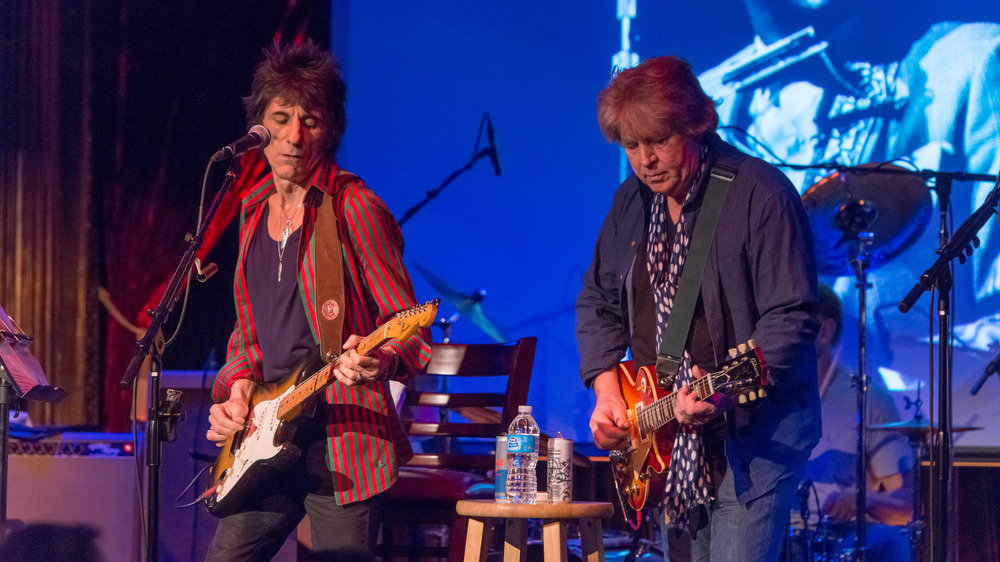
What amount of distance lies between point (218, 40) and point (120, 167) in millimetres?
921

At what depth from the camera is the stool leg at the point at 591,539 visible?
2635 millimetres

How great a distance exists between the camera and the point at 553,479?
2.70 meters

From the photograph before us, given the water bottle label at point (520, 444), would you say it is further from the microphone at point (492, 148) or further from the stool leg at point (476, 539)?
the microphone at point (492, 148)

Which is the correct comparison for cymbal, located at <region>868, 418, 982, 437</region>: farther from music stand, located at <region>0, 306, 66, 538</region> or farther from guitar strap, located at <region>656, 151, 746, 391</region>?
music stand, located at <region>0, 306, 66, 538</region>

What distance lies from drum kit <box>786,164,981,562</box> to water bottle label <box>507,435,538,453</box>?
118 inches

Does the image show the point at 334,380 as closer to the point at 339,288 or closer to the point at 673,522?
the point at 339,288

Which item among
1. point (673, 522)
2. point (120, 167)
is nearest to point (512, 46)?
point (120, 167)

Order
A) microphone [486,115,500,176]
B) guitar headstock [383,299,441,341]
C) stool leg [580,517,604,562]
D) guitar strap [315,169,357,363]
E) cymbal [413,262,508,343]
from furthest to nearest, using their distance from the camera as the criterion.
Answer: microphone [486,115,500,176]
cymbal [413,262,508,343]
stool leg [580,517,604,562]
guitar strap [315,169,357,363]
guitar headstock [383,299,441,341]

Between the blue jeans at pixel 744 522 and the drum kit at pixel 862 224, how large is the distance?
10.7ft

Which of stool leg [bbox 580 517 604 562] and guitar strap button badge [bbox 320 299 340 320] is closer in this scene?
guitar strap button badge [bbox 320 299 340 320]

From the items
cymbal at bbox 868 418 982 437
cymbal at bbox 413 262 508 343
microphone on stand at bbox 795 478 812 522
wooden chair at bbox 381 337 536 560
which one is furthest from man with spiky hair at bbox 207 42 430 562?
microphone on stand at bbox 795 478 812 522

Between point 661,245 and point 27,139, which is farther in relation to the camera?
point 27,139

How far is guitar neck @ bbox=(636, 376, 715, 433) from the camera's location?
211cm

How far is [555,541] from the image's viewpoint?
2553mm
